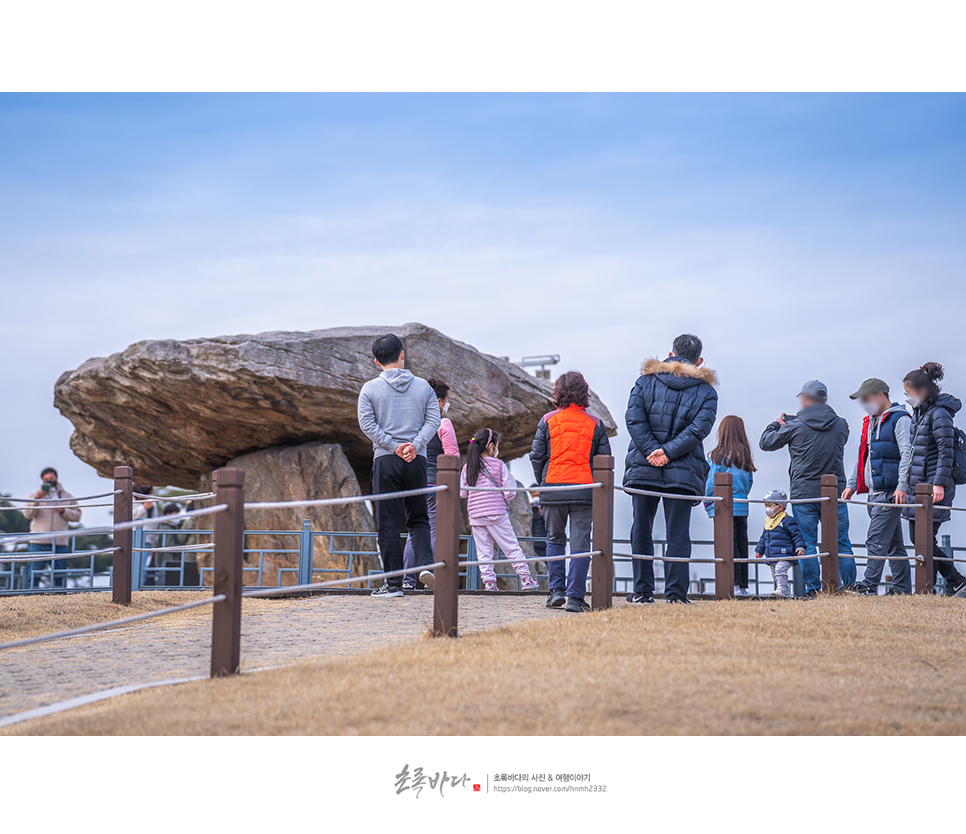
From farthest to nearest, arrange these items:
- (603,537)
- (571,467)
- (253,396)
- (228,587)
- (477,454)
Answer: (253,396)
(477,454)
(571,467)
(603,537)
(228,587)

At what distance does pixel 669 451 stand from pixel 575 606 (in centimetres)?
126

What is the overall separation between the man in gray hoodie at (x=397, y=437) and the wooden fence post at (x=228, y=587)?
105 inches

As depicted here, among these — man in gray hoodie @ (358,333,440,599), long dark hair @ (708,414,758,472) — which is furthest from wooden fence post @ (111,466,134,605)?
long dark hair @ (708,414,758,472)

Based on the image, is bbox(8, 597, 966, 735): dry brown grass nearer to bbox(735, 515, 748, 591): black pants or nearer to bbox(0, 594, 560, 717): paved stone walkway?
bbox(0, 594, 560, 717): paved stone walkway

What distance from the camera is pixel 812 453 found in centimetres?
844

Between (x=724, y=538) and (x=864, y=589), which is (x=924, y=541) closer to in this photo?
(x=864, y=589)

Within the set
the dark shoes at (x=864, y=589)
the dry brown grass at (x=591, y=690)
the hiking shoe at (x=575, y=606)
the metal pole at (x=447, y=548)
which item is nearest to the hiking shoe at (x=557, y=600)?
the hiking shoe at (x=575, y=606)

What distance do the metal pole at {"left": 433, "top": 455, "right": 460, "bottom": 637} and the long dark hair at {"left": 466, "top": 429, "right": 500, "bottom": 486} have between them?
259 centimetres

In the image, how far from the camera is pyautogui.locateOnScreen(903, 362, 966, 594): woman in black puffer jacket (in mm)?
7980

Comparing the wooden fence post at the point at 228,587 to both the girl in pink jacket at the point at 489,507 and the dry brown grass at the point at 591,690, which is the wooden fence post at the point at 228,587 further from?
the girl in pink jacket at the point at 489,507

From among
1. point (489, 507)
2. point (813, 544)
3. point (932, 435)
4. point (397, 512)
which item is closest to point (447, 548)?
point (397, 512)

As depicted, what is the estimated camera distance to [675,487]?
667cm
